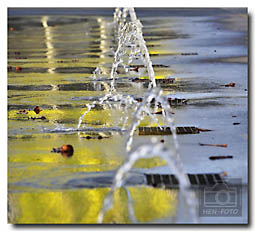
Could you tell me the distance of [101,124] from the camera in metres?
6.36

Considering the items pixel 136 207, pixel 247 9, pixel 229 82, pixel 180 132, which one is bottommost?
pixel 136 207

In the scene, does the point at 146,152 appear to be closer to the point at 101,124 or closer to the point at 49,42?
the point at 101,124

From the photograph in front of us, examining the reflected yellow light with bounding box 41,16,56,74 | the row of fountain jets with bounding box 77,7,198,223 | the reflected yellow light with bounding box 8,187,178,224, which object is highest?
the reflected yellow light with bounding box 41,16,56,74

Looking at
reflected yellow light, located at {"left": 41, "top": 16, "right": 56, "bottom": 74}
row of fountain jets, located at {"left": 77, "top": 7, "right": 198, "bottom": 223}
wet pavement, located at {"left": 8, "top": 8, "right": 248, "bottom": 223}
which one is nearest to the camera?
row of fountain jets, located at {"left": 77, "top": 7, "right": 198, "bottom": 223}

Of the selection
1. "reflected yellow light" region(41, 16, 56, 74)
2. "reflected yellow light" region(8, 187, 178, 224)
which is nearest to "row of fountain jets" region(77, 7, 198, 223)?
"reflected yellow light" region(8, 187, 178, 224)

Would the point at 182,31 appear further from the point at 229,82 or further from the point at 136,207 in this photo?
the point at 136,207

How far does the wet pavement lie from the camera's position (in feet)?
14.4

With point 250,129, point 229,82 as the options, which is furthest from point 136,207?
point 229,82

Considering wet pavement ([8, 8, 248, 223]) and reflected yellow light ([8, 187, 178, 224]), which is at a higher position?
wet pavement ([8, 8, 248, 223])

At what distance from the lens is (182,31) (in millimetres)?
13938

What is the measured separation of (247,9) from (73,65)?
448 centimetres

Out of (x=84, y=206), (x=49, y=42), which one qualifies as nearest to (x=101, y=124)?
(x=84, y=206)

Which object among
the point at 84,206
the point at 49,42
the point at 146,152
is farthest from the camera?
the point at 49,42

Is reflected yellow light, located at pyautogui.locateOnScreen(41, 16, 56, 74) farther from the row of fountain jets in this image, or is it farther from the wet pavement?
the row of fountain jets
